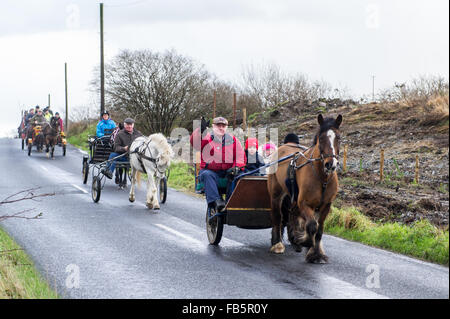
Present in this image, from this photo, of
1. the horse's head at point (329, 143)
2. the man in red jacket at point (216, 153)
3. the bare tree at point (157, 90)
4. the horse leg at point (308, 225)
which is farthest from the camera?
the bare tree at point (157, 90)

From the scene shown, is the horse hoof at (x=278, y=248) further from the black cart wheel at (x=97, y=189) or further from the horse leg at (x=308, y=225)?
the black cart wheel at (x=97, y=189)

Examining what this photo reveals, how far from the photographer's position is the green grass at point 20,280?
6742 mm

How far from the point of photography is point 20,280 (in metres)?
7.27

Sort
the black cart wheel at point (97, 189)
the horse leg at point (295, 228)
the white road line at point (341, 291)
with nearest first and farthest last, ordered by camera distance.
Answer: the white road line at point (341, 291), the horse leg at point (295, 228), the black cart wheel at point (97, 189)

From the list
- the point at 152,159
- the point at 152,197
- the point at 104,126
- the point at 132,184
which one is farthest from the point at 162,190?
the point at 104,126

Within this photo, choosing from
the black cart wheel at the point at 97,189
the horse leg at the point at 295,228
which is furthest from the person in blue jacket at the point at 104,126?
the horse leg at the point at 295,228

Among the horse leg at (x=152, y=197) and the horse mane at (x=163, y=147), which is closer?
the horse leg at (x=152, y=197)

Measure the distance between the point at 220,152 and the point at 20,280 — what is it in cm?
393

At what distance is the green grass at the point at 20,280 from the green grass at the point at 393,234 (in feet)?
16.4

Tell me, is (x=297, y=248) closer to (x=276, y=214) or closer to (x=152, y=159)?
(x=276, y=214)
